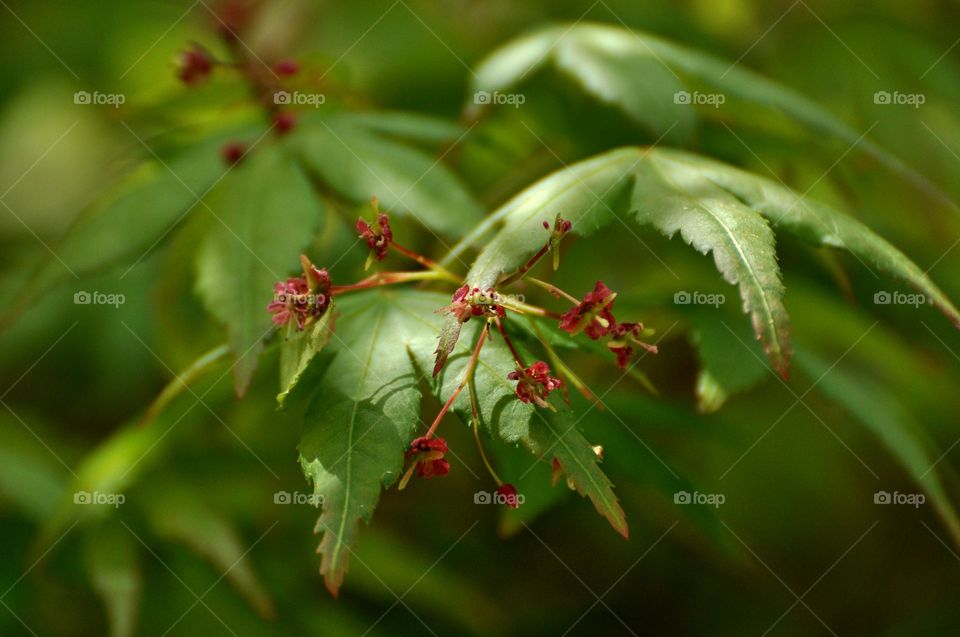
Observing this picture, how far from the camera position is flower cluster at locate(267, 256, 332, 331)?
714 millimetres

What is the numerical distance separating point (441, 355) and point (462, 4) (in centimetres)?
160

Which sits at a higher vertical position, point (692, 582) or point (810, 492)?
point (810, 492)

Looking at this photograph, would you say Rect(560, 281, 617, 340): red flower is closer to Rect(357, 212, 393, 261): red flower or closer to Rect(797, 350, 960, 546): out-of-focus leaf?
Rect(357, 212, 393, 261): red flower

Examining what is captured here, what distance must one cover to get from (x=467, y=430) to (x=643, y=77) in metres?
0.73

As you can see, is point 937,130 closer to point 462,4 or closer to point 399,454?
point 462,4

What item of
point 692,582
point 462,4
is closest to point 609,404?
point 692,582

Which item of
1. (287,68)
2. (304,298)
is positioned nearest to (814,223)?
(304,298)

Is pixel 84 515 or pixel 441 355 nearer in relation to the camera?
pixel 441 355

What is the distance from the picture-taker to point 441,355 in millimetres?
649

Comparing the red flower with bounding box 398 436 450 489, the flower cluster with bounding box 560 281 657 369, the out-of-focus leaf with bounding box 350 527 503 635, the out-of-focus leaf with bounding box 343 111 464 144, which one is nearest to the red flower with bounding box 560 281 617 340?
the flower cluster with bounding box 560 281 657 369

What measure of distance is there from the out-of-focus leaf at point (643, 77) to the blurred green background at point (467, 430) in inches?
3.3

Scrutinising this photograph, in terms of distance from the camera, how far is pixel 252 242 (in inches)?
36.7

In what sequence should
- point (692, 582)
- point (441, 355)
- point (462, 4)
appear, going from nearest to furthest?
point (441, 355), point (692, 582), point (462, 4)

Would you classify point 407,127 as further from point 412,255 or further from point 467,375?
point 467,375
